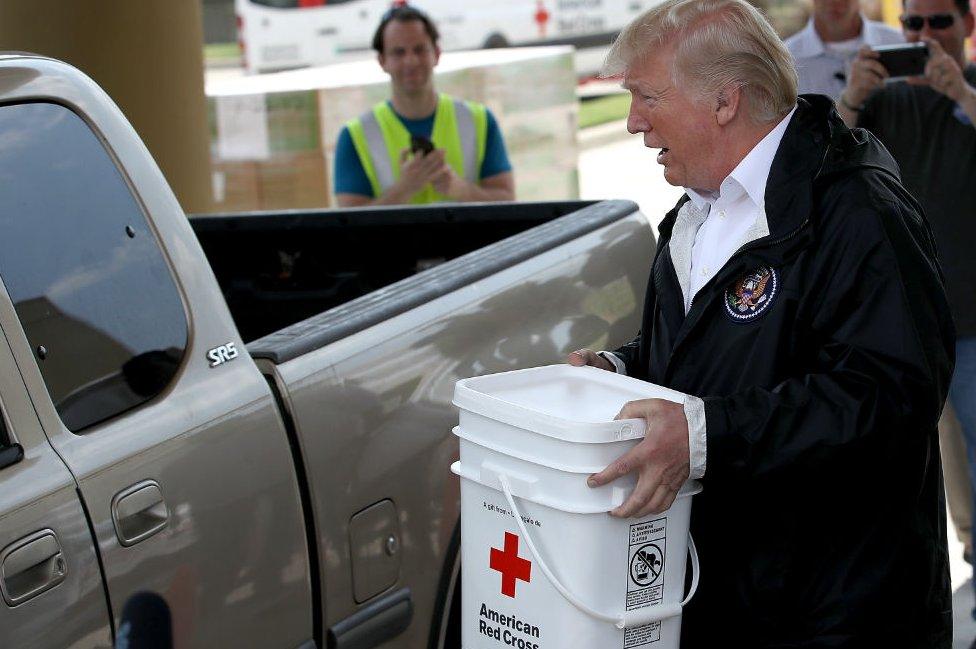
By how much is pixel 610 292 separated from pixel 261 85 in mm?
6236

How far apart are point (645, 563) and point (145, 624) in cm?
85

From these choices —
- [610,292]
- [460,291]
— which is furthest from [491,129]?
[460,291]

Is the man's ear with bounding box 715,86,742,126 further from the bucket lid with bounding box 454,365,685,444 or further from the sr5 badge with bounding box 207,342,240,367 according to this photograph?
the sr5 badge with bounding box 207,342,240,367

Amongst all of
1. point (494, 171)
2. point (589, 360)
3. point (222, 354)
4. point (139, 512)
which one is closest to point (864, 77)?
point (494, 171)

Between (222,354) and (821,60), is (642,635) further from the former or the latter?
(821,60)

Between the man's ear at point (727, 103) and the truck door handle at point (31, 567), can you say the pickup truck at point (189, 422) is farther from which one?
the man's ear at point (727, 103)

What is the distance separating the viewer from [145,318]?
2600mm

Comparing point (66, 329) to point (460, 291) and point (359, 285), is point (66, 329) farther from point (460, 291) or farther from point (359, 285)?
point (359, 285)

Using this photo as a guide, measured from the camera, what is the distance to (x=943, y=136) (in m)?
4.77

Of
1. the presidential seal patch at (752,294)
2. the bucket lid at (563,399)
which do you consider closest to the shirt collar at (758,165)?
the presidential seal patch at (752,294)

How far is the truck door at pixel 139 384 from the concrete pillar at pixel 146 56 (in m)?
3.34

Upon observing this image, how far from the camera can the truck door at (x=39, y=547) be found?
2.16m

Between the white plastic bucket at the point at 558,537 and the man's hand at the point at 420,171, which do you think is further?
the man's hand at the point at 420,171

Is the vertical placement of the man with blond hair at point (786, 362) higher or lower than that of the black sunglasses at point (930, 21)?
lower
